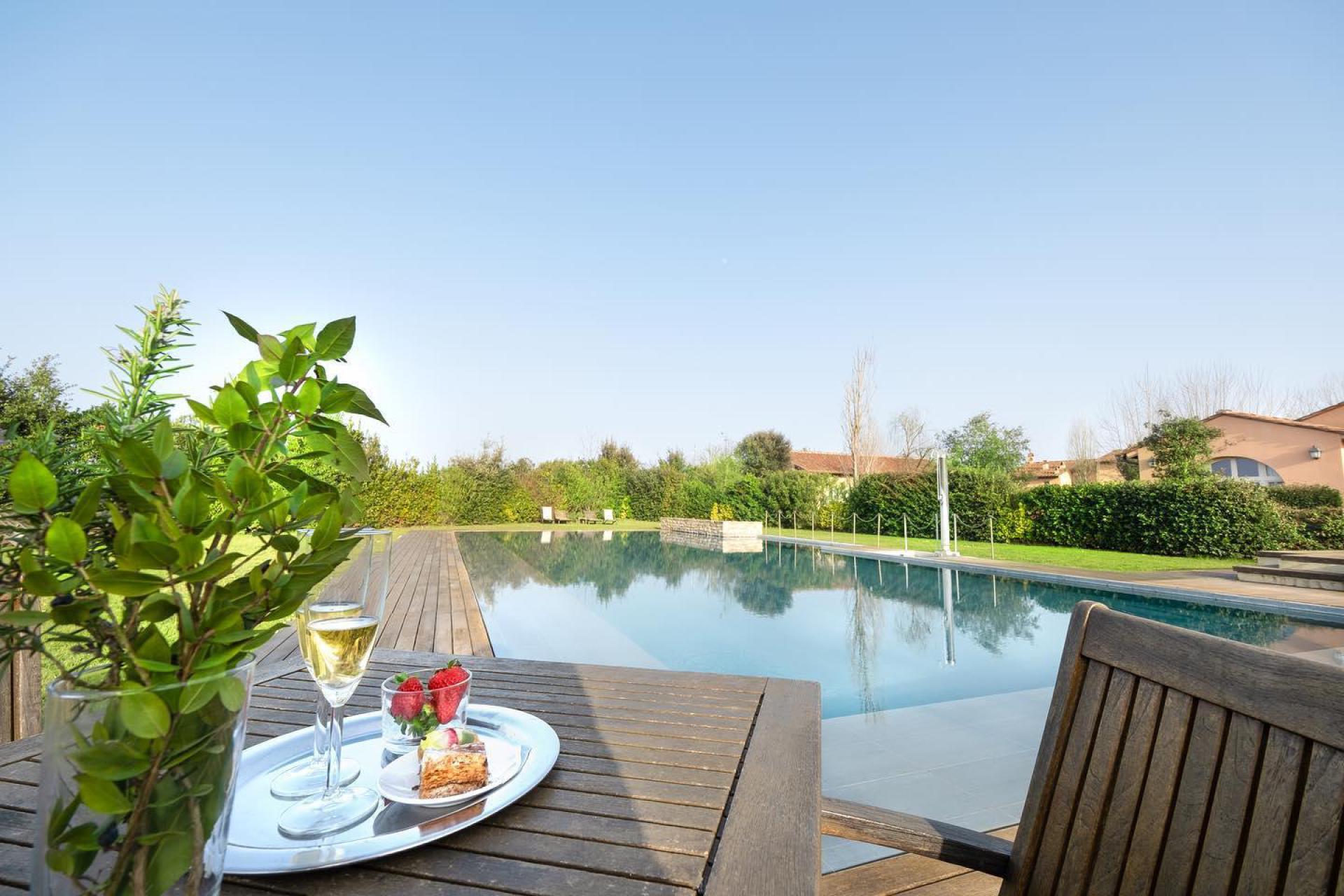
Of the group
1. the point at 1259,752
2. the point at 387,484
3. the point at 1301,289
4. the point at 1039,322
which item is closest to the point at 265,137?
the point at 387,484

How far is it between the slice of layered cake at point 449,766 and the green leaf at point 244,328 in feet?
1.90

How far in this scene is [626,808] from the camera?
2.84 ft

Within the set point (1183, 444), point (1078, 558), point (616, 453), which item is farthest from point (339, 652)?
point (616, 453)

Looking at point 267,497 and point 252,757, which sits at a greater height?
point 267,497

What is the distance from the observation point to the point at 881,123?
47.3 ft

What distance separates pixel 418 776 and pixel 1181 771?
0.98 meters

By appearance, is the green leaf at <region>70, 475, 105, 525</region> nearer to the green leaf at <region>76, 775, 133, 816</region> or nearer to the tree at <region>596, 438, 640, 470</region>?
the green leaf at <region>76, 775, 133, 816</region>

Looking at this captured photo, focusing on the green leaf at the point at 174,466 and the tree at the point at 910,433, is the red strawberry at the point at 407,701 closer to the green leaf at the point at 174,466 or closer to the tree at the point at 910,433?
the green leaf at the point at 174,466

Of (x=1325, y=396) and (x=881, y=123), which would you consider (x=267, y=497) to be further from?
(x=1325, y=396)

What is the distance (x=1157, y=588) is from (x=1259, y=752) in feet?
26.7

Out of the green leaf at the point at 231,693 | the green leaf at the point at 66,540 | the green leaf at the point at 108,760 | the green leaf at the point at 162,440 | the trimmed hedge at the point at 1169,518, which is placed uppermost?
the trimmed hedge at the point at 1169,518

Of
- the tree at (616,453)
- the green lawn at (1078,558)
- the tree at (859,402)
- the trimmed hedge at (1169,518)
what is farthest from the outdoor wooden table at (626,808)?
the tree at (616,453)

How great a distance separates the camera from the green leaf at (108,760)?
0.38m

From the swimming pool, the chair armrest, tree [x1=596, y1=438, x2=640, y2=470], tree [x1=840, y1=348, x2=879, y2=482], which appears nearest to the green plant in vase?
the chair armrest
